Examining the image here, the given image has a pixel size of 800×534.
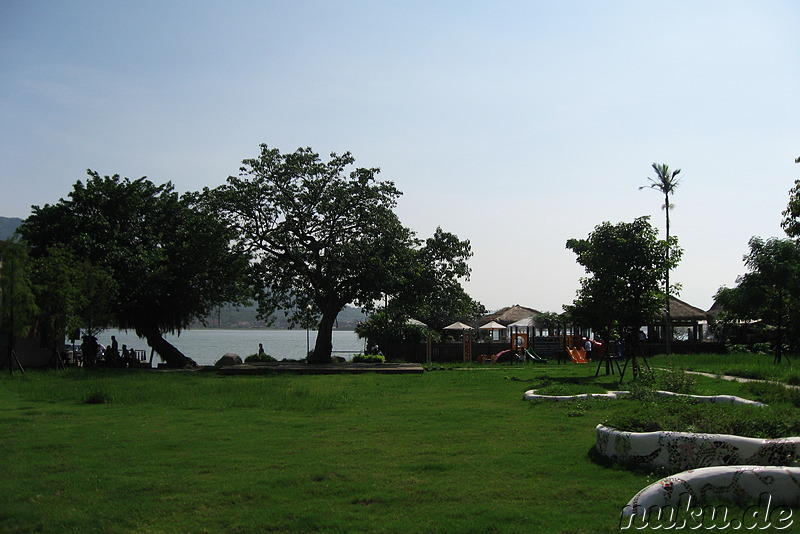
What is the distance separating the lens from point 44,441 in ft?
35.3

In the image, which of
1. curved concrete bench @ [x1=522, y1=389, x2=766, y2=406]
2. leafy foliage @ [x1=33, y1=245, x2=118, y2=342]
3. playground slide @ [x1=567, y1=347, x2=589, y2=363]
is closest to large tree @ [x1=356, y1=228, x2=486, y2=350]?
playground slide @ [x1=567, y1=347, x2=589, y2=363]

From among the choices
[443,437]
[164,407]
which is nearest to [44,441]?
[164,407]

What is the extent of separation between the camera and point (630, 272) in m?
21.3

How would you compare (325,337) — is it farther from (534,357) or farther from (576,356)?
(576,356)

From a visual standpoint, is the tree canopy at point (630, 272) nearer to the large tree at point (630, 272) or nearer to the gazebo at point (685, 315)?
the large tree at point (630, 272)

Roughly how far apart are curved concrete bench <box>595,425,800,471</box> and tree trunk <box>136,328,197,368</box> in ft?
98.7

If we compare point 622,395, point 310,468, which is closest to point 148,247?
point 622,395

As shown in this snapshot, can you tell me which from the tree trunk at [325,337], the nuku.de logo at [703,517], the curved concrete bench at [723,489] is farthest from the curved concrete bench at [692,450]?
the tree trunk at [325,337]

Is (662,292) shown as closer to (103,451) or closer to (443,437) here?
(443,437)

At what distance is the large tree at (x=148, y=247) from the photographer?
31906 mm

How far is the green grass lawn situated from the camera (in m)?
6.52

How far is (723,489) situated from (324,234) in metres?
28.0

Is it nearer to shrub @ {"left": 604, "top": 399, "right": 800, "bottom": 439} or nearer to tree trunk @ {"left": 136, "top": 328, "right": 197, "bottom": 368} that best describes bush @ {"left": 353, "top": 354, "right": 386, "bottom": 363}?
tree trunk @ {"left": 136, "top": 328, "right": 197, "bottom": 368}

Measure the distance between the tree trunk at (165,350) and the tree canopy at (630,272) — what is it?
21689mm
